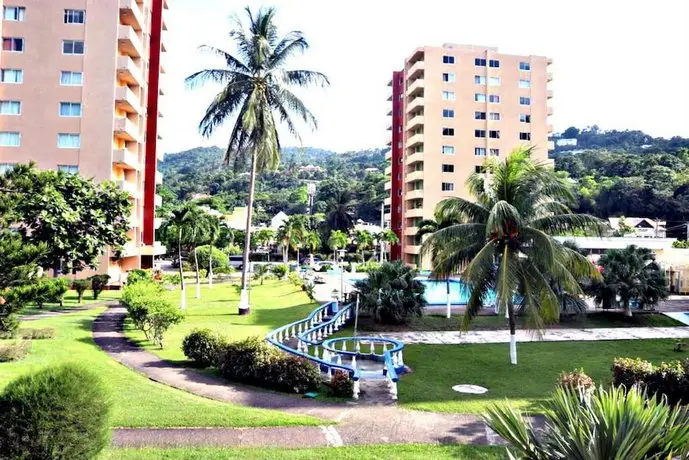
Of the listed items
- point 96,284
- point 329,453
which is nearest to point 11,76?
point 96,284

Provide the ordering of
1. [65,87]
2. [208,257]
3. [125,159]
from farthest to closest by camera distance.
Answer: [208,257]
[125,159]
[65,87]

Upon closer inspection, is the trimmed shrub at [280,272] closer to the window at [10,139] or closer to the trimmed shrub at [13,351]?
the window at [10,139]

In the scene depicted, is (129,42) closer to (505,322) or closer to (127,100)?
(127,100)

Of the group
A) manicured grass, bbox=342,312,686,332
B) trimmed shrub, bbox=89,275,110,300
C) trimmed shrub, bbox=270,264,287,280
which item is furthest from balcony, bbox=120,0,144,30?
manicured grass, bbox=342,312,686,332

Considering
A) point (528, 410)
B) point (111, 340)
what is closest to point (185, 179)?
point (111, 340)

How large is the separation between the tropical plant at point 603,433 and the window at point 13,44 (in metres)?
39.9

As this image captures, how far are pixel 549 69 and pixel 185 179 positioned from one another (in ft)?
333

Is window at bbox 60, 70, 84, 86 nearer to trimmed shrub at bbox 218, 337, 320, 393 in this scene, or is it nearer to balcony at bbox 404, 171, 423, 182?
trimmed shrub at bbox 218, 337, 320, 393

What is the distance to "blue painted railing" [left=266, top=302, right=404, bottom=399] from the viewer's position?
1273 centimetres

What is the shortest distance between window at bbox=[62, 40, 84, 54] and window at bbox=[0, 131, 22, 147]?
6.65 meters

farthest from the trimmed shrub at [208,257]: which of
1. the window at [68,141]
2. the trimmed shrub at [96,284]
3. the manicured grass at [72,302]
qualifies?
the trimmed shrub at [96,284]

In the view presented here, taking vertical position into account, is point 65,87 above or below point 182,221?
above

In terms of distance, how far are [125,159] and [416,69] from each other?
34.1m

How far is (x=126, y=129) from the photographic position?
115 feet
